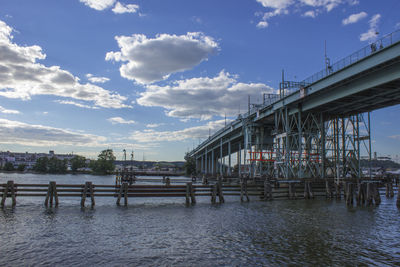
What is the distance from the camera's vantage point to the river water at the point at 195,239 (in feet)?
28.6

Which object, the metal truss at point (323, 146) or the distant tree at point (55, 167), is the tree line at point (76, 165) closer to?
the distant tree at point (55, 167)

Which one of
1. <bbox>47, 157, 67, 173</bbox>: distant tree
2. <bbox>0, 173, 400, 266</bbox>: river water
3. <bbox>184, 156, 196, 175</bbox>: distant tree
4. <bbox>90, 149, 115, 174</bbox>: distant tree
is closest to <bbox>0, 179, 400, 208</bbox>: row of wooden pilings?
<bbox>0, 173, 400, 266</bbox>: river water

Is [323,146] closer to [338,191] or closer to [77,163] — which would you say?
[338,191]

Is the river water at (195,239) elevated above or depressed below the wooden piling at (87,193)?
below

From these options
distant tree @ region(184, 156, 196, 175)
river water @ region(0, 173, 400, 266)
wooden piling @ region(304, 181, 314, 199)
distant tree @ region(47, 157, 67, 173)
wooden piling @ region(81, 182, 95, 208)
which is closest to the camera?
river water @ region(0, 173, 400, 266)

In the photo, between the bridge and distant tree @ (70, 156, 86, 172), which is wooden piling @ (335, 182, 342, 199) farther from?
distant tree @ (70, 156, 86, 172)

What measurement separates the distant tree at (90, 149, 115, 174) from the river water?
6073 inches

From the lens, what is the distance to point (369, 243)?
10906 millimetres

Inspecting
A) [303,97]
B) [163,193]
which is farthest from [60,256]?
[303,97]

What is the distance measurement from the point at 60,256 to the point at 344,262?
870cm

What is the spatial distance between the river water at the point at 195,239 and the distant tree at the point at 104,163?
15425cm

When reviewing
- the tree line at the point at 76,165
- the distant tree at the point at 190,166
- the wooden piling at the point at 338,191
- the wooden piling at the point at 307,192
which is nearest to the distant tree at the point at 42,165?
the tree line at the point at 76,165

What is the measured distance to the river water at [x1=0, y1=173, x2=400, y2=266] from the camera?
8.73 m

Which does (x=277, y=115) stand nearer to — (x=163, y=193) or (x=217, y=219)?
(x=163, y=193)
